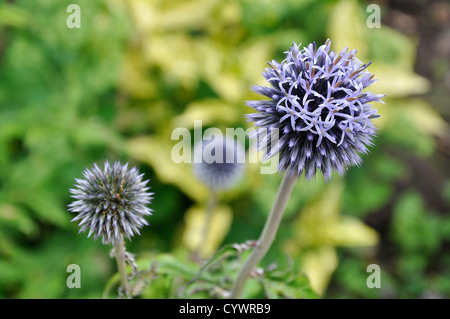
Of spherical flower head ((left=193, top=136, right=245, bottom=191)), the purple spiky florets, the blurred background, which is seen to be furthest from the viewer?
the blurred background

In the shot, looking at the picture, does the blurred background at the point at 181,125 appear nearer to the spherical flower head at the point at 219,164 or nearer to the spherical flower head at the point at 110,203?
the spherical flower head at the point at 219,164

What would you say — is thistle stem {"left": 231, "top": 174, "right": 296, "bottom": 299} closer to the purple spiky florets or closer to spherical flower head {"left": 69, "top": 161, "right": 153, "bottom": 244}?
the purple spiky florets

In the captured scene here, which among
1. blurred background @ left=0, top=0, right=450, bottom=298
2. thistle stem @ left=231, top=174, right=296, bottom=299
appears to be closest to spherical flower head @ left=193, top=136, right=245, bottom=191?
blurred background @ left=0, top=0, right=450, bottom=298

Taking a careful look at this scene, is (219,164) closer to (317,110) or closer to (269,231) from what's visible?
(269,231)

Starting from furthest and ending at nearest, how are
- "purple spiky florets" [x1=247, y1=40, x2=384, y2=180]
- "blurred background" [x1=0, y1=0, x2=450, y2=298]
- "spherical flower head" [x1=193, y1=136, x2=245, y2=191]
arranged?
"blurred background" [x1=0, y1=0, x2=450, y2=298], "spherical flower head" [x1=193, y1=136, x2=245, y2=191], "purple spiky florets" [x1=247, y1=40, x2=384, y2=180]
